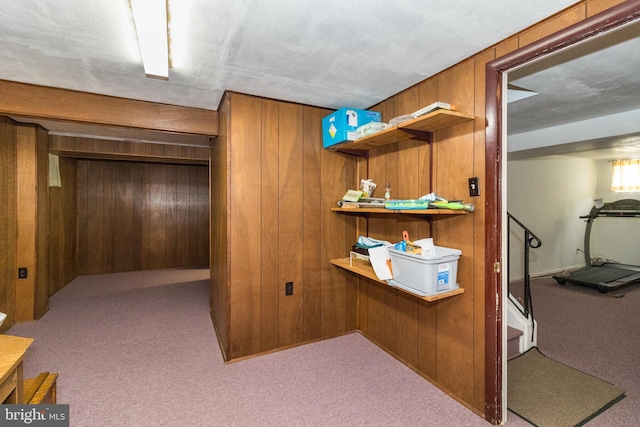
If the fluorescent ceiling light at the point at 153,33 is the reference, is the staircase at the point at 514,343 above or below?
below

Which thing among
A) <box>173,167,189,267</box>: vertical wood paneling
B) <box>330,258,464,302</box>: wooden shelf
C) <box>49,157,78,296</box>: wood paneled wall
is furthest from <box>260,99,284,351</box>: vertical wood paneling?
<box>173,167,189,267</box>: vertical wood paneling

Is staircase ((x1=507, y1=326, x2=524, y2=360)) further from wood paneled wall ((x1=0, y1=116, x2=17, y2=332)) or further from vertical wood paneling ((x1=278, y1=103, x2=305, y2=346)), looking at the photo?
wood paneled wall ((x1=0, y1=116, x2=17, y2=332))

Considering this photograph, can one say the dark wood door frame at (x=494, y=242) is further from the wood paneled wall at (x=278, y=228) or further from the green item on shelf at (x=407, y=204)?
the wood paneled wall at (x=278, y=228)

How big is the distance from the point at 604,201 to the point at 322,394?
7016mm

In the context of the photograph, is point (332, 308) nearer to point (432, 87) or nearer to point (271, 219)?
point (271, 219)

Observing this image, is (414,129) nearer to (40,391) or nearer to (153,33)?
(153,33)

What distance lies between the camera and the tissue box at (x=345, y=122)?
2508 millimetres

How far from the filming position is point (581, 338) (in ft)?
9.71

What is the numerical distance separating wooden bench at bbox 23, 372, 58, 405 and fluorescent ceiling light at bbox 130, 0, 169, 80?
1.83m

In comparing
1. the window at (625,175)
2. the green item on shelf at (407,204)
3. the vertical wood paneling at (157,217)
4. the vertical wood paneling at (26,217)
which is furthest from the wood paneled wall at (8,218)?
the window at (625,175)

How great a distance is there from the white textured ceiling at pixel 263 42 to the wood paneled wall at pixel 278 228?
13.8 inches

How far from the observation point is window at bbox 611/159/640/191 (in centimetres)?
555

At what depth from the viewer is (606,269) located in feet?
17.3

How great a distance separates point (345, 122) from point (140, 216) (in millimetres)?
5036
